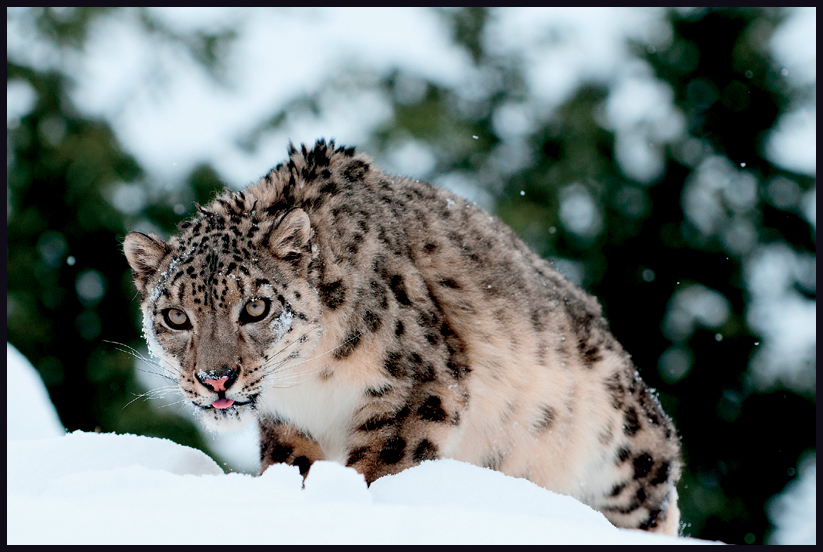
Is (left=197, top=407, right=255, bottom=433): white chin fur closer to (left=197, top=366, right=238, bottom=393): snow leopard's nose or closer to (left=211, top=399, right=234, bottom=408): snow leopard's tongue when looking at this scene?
(left=211, top=399, right=234, bottom=408): snow leopard's tongue

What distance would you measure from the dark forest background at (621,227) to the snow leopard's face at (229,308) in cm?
875

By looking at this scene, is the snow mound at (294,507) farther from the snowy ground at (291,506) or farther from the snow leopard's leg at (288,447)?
the snow leopard's leg at (288,447)

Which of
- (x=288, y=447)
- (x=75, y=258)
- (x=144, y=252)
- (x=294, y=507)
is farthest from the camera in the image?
(x=75, y=258)

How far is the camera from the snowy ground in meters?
2.90

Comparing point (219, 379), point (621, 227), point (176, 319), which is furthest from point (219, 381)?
point (621, 227)

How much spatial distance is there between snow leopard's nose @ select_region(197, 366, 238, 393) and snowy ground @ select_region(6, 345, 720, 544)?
2.06 ft

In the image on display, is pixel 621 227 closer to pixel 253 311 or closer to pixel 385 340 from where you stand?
pixel 385 340

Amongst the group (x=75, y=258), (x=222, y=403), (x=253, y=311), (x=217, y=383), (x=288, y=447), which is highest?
(x=75, y=258)

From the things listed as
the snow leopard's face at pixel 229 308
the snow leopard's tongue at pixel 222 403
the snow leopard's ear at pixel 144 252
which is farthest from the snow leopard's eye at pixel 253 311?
the snow leopard's ear at pixel 144 252

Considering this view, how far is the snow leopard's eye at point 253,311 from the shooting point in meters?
4.58

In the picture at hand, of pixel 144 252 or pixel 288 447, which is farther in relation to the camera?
pixel 288 447

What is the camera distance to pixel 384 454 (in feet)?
15.4

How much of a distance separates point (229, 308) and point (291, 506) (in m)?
1.63

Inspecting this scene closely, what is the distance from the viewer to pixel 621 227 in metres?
15.0
